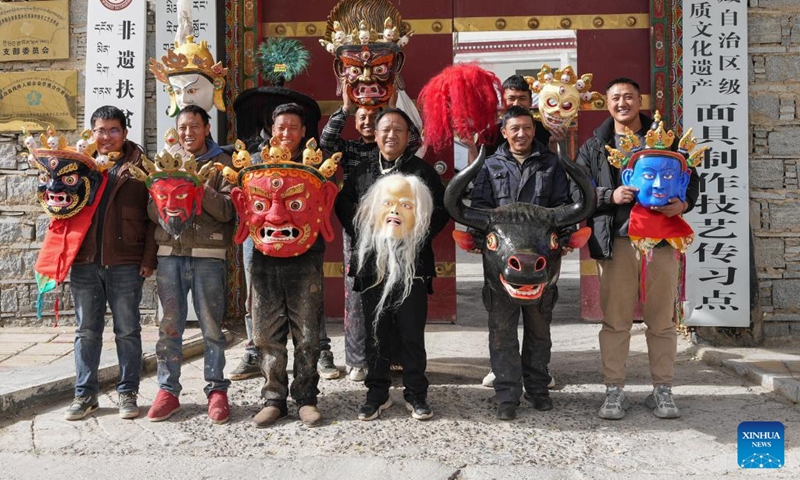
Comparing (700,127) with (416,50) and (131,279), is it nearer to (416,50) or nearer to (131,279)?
(416,50)

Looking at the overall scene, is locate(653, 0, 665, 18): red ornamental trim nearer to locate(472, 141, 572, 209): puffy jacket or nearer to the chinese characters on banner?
locate(472, 141, 572, 209): puffy jacket

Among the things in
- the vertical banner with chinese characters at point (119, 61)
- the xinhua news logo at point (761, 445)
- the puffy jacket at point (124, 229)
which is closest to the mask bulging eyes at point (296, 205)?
A: the puffy jacket at point (124, 229)

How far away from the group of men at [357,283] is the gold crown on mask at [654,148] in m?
0.15

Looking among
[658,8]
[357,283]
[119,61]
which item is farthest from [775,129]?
[119,61]

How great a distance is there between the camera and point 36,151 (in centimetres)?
388

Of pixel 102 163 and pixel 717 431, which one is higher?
pixel 102 163

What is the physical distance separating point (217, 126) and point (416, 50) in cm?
193

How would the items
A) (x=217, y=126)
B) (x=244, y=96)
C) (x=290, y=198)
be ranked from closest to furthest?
(x=290, y=198) → (x=244, y=96) → (x=217, y=126)

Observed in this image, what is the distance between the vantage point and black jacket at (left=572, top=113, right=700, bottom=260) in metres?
4.00

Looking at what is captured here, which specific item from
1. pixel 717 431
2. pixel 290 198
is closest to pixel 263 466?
pixel 290 198

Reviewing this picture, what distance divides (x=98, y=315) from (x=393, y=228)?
183 cm

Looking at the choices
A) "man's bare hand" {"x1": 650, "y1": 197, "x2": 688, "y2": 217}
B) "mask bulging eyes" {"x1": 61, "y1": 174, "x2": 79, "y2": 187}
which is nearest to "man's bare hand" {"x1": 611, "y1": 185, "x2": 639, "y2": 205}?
"man's bare hand" {"x1": 650, "y1": 197, "x2": 688, "y2": 217}

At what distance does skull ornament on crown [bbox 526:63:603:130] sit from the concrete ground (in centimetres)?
175

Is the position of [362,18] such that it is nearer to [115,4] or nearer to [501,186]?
[501,186]
